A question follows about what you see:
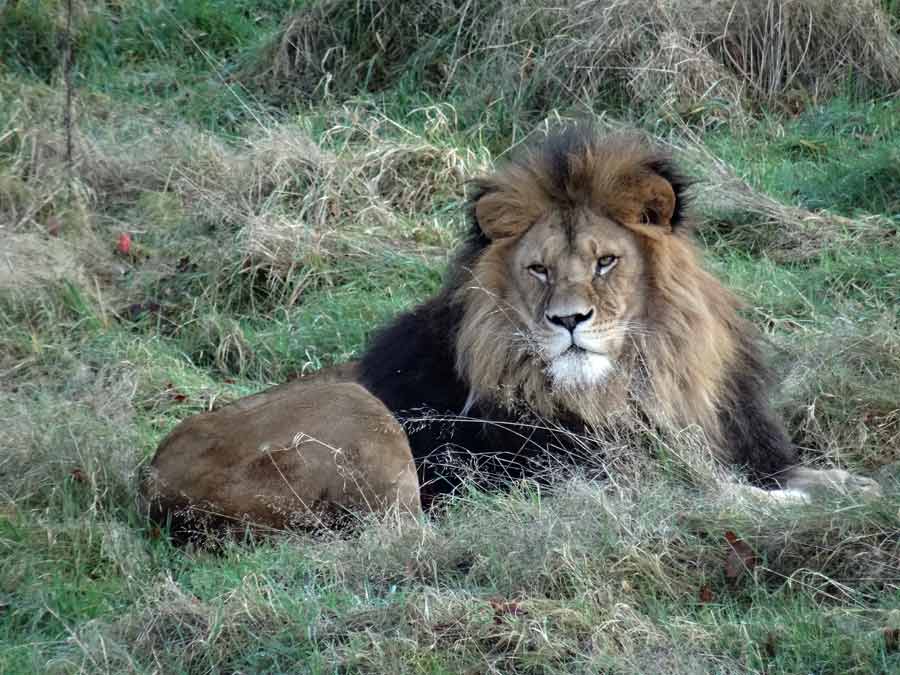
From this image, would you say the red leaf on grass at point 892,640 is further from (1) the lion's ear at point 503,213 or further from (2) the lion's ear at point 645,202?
(1) the lion's ear at point 503,213

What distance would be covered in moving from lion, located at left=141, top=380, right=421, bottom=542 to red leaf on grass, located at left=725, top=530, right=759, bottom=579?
3.55 ft

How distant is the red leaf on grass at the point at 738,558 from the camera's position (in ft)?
13.0

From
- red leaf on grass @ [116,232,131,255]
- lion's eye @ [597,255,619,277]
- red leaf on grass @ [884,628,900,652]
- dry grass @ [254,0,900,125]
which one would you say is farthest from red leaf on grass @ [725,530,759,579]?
dry grass @ [254,0,900,125]

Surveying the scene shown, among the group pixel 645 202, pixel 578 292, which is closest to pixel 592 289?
pixel 578 292

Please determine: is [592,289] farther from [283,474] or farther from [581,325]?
[283,474]

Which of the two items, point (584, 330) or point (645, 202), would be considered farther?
point (645, 202)

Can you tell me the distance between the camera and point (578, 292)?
15.5 feet

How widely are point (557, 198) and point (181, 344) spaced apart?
2.57 metres

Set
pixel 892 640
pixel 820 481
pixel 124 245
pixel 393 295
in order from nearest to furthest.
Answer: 1. pixel 892 640
2. pixel 820 481
3. pixel 393 295
4. pixel 124 245

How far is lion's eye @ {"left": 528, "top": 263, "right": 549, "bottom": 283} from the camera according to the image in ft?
15.9

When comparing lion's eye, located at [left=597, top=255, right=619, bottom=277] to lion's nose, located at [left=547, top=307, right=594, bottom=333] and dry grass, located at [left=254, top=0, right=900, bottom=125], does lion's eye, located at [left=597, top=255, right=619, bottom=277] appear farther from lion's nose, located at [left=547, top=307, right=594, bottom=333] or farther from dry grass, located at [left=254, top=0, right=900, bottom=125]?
dry grass, located at [left=254, top=0, right=900, bottom=125]

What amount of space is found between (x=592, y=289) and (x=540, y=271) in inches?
7.7

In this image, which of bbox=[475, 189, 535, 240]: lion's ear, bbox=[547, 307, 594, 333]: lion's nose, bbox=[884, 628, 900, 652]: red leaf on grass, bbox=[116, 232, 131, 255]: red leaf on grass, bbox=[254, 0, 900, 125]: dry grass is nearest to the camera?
bbox=[884, 628, 900, 652]: red leaf on grass

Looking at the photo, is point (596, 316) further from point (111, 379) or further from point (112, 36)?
point (112, 36)
